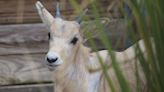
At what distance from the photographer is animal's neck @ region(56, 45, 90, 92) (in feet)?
13.7

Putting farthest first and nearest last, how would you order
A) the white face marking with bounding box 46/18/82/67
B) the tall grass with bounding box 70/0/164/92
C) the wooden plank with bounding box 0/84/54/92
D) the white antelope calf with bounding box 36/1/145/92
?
the wooden plank with bounding box 0/84/54/92 → the white antelope calf with bounding box 36/1/145/92 → the white face marking with bounding box 46/18/82/67 → the tall grass with bounding box 70/0/164/92

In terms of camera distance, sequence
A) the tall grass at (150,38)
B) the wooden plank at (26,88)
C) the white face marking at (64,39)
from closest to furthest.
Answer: the tall grass at (150,38), the white face marking at (64,39), the wooden plank at (26,88)

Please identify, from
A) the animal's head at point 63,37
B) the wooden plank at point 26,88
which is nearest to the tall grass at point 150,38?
the animal's head at point 63,37

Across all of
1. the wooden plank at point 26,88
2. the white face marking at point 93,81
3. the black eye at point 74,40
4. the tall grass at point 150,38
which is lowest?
the wooden plank at point 26,88

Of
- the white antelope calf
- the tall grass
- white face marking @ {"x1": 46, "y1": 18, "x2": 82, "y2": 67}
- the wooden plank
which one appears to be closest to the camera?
the tall grass

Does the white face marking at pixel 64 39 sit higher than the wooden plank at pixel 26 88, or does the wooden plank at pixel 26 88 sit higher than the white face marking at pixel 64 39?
the white face marking at pixel 64 39

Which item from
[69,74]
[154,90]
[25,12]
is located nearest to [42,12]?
[69,74]

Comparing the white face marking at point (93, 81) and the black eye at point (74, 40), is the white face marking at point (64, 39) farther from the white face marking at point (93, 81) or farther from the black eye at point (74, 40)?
the white face marking at point (93, 81)

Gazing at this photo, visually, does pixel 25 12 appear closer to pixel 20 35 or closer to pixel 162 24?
pixel 20 35

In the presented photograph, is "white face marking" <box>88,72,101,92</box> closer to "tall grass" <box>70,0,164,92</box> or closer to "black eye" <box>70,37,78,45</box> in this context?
"black eye" <box>70,37,78,45</box>

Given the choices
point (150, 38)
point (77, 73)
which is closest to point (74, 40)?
point (77, 73)

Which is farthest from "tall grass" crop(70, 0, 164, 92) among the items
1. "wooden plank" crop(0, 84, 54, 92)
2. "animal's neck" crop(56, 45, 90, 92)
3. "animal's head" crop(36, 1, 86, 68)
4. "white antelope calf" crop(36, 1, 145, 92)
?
"wooden plank" crop(0, 84, 54, 92)

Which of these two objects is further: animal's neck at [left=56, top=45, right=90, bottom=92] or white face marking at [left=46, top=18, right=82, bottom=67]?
animal's neck at [left=56, top=45, right=90, bottom=92]

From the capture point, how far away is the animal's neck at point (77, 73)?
4.18m
